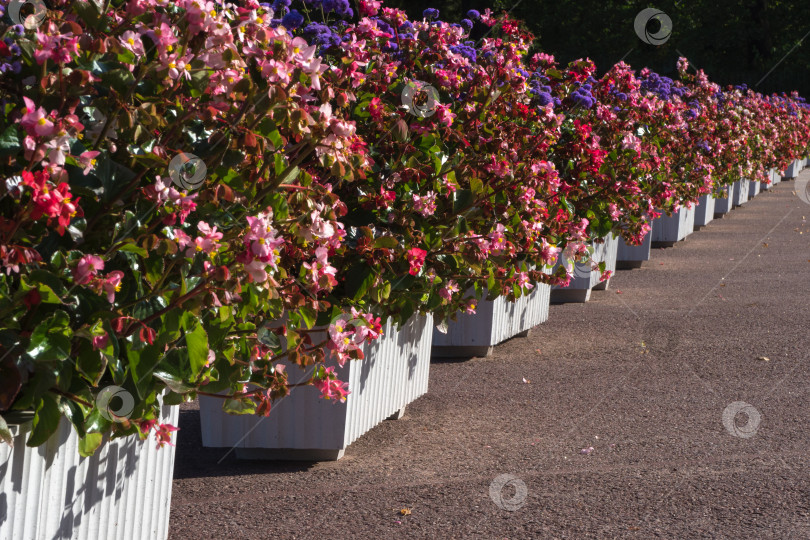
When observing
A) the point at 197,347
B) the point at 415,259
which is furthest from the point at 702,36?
the point at 197,347

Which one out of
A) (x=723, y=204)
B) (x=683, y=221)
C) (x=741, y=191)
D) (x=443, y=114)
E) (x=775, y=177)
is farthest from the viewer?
(x=775, y=177)

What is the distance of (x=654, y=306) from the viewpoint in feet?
29.5

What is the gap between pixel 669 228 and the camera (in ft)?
43.8

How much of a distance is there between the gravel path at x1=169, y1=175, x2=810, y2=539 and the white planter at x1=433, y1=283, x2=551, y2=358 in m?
0.14

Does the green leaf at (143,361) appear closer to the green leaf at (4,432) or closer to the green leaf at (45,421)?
the green leaf at (45,421)

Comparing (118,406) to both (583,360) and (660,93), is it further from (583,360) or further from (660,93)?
(660,93)

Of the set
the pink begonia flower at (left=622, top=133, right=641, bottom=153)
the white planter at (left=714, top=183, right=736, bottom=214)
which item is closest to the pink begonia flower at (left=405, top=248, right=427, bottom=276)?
the pink begonia flower at (left=622, top=133, right=641, bottom=153)

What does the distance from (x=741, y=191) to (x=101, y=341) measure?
18.8 meters

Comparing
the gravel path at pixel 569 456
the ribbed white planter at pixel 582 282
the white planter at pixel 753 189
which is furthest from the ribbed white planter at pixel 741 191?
the gravel path at pixel 569 456

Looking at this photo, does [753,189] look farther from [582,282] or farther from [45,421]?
[45,421]

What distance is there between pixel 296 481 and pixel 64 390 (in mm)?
1921

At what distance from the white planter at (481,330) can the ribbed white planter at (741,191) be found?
13057mm

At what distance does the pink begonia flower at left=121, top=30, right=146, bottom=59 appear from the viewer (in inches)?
97.2

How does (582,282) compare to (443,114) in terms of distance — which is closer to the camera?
(443,114)
